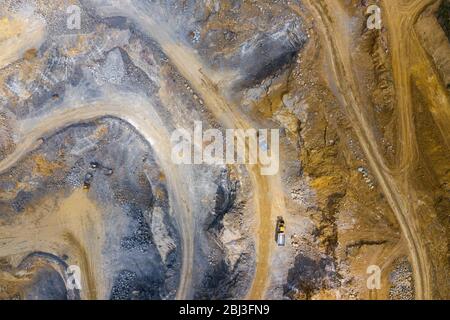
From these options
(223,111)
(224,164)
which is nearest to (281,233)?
(224,164)

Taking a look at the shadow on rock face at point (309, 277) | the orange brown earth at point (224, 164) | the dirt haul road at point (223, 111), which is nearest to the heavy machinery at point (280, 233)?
the orange brown earth at point (224, 164)

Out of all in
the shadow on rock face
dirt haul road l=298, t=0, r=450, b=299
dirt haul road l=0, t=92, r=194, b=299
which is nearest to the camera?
dirt haul road l=298, t=0, r=450, b=299

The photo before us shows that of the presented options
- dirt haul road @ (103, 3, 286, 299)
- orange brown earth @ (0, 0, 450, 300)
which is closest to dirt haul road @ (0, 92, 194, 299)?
orange brown earth @ (0, 0, 450, 300)

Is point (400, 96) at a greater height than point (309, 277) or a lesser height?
greater

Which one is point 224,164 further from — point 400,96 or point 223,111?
point 400,96

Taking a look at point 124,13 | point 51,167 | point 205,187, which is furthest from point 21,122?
point 205,187

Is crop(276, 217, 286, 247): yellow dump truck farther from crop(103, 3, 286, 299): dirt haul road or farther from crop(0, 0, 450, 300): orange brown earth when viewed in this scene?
crop(103, 3, 286, 299): dirt haul road

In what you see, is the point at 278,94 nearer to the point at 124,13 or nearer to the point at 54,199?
the point at 124,13
